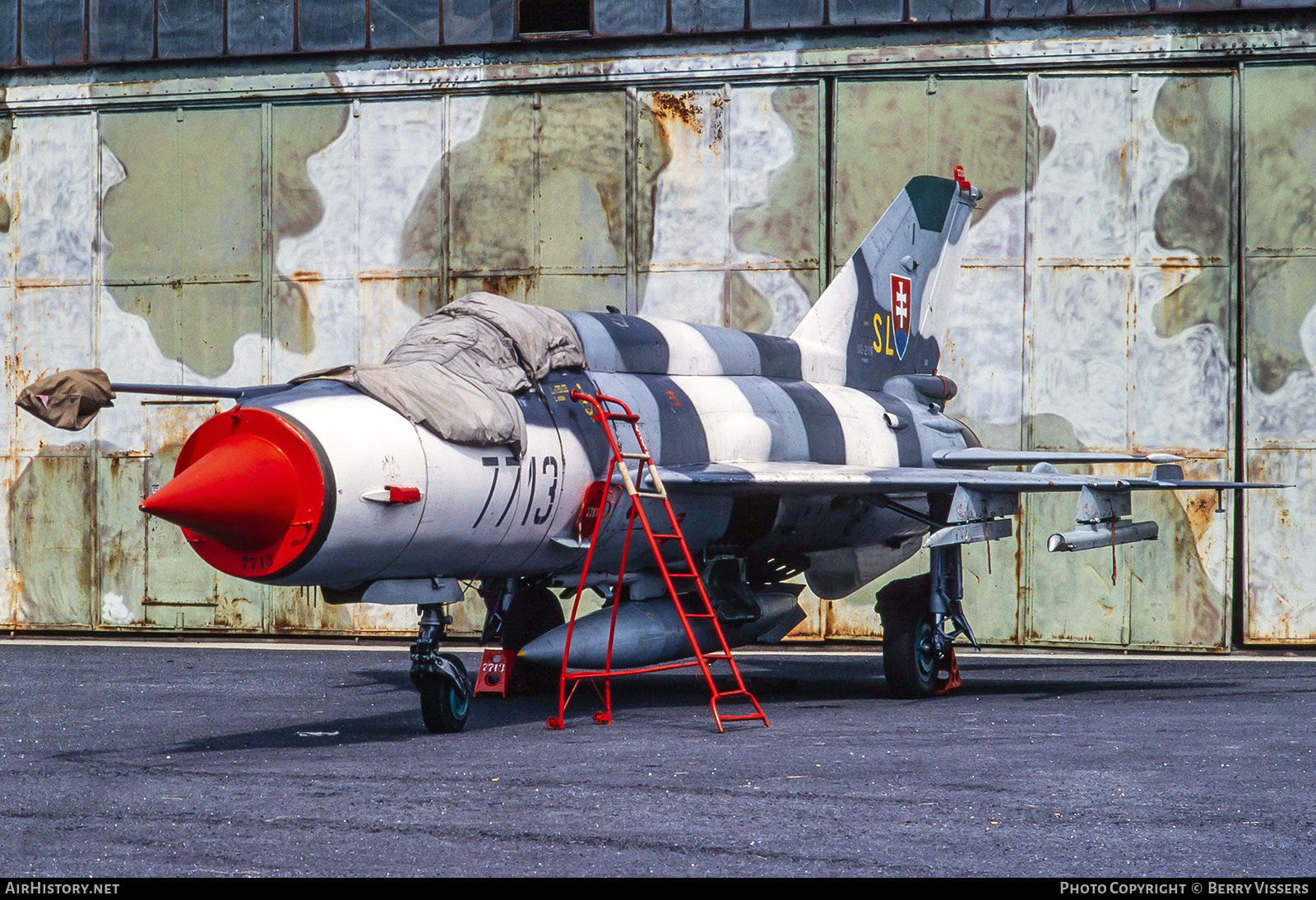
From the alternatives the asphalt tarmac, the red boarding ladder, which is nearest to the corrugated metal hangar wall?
the asphalt tarmac

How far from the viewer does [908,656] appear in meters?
12.8

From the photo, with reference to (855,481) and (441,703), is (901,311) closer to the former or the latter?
(855,481)

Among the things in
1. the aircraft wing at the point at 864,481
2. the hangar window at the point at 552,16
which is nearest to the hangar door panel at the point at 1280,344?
the aircraft wing at the point at 864,481

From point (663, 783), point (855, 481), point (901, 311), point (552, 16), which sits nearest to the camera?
point (663, 783)

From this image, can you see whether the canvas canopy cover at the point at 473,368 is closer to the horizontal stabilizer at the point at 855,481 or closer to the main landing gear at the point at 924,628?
the horizontal stabilizer at the point at 855,481

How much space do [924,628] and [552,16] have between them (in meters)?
10.9

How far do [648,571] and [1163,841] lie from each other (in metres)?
6.14

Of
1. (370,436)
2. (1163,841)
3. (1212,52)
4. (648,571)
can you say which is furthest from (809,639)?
(1163,841)

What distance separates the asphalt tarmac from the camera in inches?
239

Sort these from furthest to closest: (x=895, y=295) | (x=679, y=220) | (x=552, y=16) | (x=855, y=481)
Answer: (x=552, y=16) → (x=679, y=220) → (x=895, y=295) → (x=855, y=481)

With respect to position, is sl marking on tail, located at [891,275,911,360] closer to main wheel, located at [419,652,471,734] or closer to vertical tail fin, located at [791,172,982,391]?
vertical tail fin, located at [791,172,982,391]

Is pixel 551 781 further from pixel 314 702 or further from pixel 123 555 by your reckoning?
pixel 123 555

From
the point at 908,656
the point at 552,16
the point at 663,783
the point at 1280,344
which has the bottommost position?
A: the point at 908,656

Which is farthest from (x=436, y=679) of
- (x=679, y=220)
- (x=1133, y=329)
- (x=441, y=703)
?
(x=1133, y=329)
